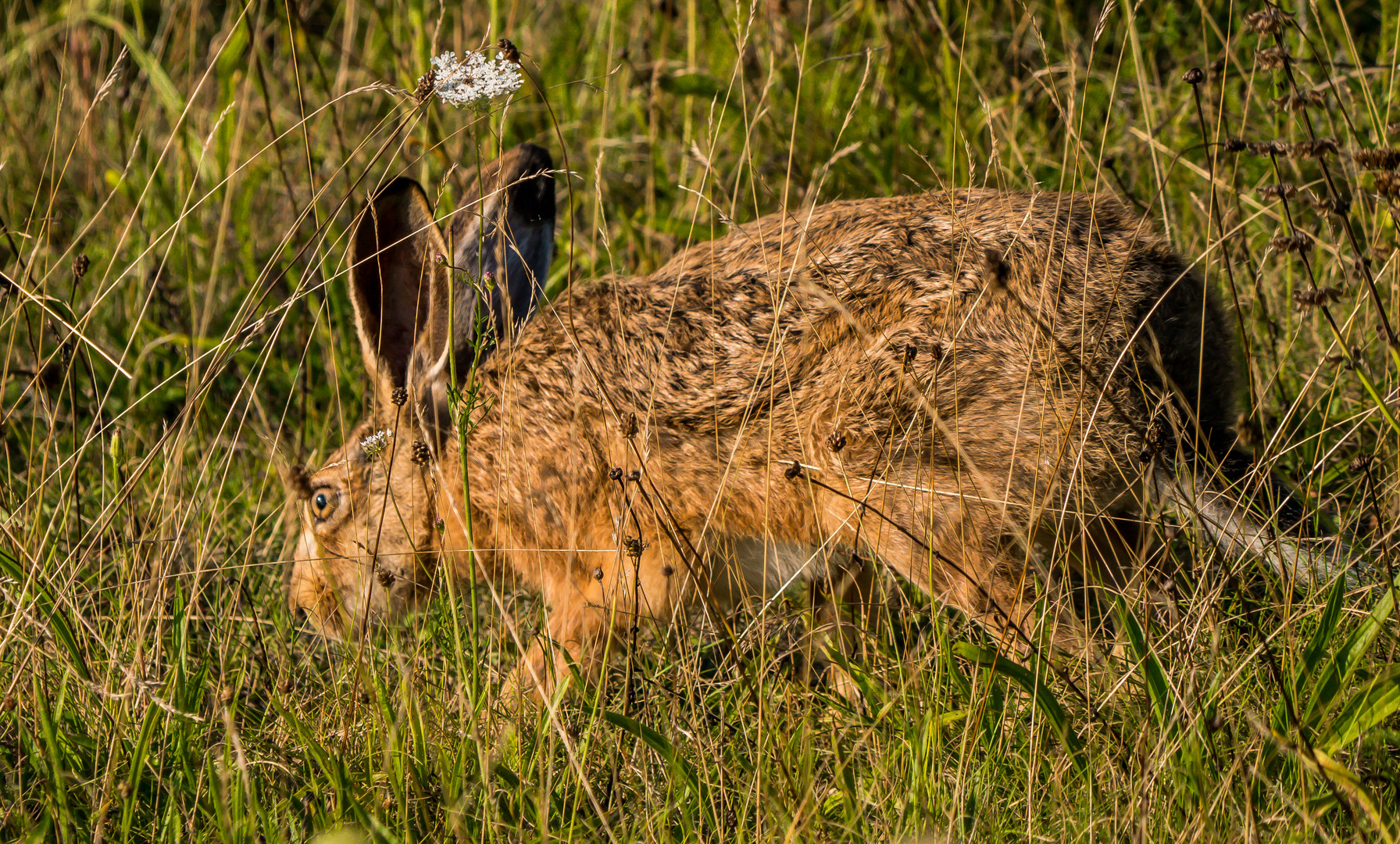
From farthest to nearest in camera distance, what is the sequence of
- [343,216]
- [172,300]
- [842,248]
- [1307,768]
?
[343,216] → [172,300] → [842,248] → [1307,768]

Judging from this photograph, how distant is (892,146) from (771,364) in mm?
2596

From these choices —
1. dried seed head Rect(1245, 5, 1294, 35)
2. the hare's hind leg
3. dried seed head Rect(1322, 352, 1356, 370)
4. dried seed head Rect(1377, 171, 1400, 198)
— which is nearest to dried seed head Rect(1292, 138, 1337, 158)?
dried seed head Rect(1377, 171, 1400, 198)

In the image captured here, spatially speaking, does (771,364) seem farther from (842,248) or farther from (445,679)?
(445,679)

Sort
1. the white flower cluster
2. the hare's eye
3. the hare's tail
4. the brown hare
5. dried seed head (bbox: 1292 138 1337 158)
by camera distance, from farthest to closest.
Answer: the hare's eye < the brown hare < the hare's tail < dried seed head (bbox: 1292 138 1337 158) < the white flower cluster

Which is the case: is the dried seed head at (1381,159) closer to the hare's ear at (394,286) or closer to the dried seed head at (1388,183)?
the dried seed head at (1388,183)

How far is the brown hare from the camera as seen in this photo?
11.2ft

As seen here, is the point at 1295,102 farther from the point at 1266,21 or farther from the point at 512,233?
the point at 512,233

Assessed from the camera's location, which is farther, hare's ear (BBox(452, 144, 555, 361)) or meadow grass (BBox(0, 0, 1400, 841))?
hare's ear (BBox(452, 144, 555, 361))

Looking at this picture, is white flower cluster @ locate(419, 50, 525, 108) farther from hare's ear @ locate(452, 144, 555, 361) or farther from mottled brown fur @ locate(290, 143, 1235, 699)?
hare's ear @ locate(452, 144, 555, 361)

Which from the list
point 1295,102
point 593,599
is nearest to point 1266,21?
point 1295,102

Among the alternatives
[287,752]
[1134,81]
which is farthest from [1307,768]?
[1134,81]

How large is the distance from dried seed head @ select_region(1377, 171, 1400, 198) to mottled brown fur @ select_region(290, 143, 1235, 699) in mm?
624

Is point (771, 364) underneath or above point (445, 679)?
above

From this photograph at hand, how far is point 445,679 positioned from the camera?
3107 millimetres
